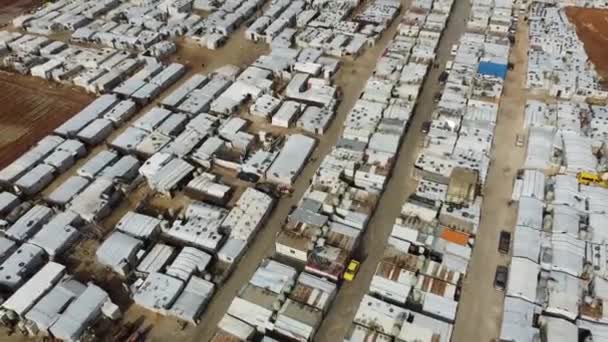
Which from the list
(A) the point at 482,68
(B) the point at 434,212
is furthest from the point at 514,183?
(A) the point at 482,68

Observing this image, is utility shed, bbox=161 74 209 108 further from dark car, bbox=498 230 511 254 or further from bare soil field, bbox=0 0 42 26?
bare soil field, bbox=0 0 42 26

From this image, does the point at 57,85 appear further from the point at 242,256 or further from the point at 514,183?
the point at 514,183

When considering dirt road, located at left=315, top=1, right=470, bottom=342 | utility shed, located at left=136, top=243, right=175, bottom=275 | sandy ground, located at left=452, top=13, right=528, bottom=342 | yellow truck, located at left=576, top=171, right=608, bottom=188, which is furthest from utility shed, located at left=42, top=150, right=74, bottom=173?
yellow truck, located at left=576, top=171, right=608, bottom=188

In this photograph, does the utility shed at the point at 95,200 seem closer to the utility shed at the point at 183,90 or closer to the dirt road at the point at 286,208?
the dirt road at the point at 286,208

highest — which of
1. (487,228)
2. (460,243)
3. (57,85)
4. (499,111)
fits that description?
(499,111)

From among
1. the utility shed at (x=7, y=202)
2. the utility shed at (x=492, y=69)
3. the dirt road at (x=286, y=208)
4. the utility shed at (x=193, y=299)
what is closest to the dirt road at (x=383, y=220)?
the dirt road at (x=286, y=208)

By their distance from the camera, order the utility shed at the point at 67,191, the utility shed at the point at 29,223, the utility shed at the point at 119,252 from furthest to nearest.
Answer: the utility shed at the point at 67,191 < the utility shed at the point at 29,223 < the utility shed at the point at 119,252

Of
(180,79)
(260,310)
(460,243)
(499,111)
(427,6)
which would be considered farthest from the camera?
(427,6)
